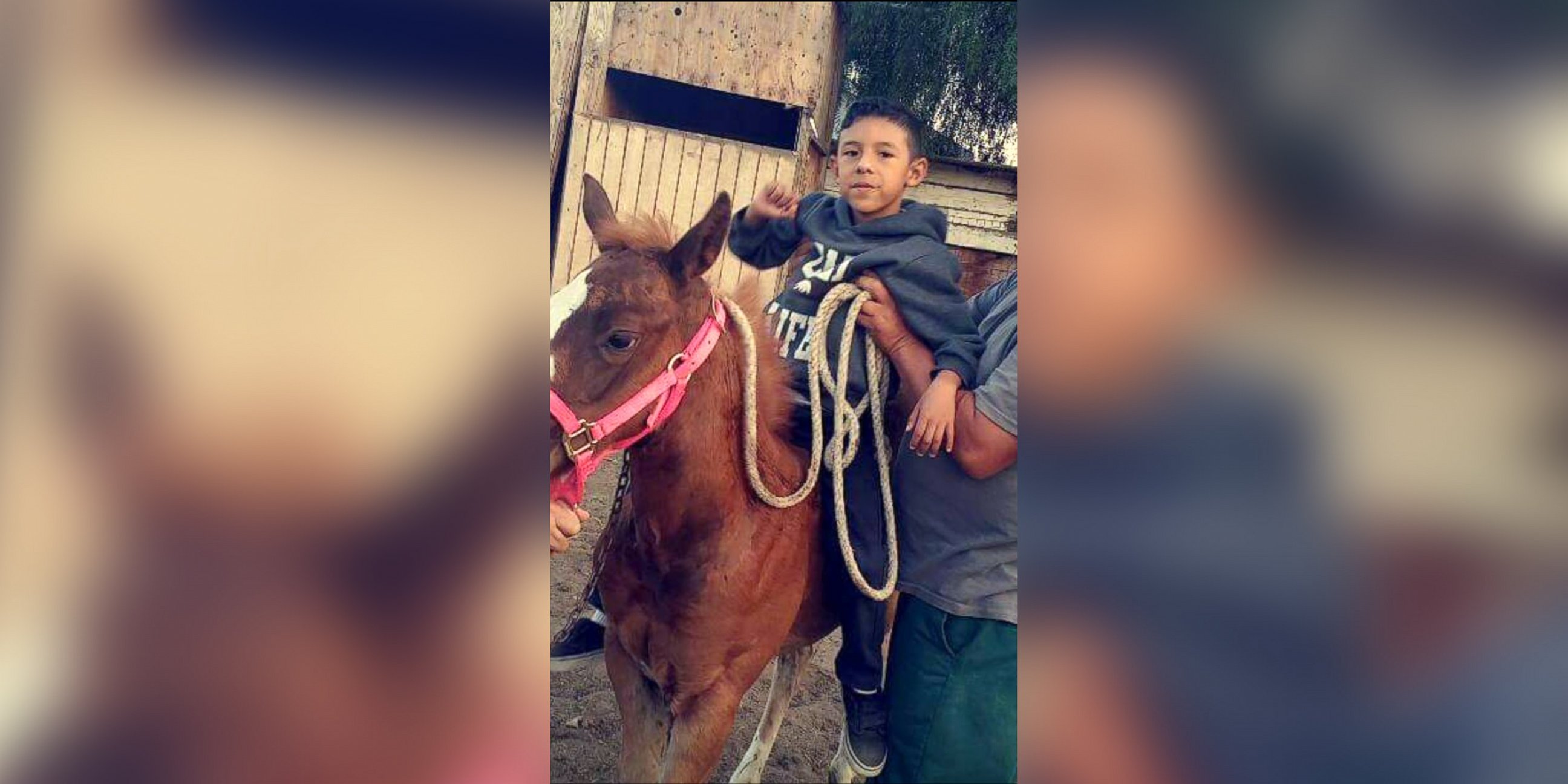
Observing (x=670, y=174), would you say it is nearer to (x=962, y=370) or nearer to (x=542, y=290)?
(x=962, y=370)

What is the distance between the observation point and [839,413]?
4.10 ft

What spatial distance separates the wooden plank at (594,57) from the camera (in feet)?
4.88

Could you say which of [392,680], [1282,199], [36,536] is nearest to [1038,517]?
[1282,199]

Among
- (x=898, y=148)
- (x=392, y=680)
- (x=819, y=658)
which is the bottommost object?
(x=819, y=658)

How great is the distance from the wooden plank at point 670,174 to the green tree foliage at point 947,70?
280 mm

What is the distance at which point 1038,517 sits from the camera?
503 millimetres

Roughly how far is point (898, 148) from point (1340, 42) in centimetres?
86

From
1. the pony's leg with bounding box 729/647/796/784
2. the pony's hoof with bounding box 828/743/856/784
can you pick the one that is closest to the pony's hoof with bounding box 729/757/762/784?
the pony's leg with bounding box 729/647/796/784

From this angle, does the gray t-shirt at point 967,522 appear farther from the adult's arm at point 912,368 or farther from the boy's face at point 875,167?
the boy's face at point 875,167

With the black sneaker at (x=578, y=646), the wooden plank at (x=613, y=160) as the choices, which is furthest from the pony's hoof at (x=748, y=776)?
the wooden plank at (x=613, y=160)

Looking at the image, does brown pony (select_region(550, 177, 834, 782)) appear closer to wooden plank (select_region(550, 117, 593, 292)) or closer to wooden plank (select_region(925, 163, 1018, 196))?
wooden plank (select_region(550, 117, 593, 292))

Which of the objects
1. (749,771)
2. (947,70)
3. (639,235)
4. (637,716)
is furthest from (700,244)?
(749,771)

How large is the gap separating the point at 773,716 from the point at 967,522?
429 millimetres

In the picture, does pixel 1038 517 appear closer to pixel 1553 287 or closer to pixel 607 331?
pixel 1553 287
